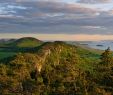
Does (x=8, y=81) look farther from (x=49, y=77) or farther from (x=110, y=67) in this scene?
(x=110, y=67)

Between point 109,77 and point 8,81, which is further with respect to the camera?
point 109,77

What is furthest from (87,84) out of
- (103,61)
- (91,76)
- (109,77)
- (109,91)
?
(103,61)

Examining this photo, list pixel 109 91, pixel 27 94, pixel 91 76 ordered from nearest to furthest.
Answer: pixel 27 94
pixel 109 91
pixel 91 76

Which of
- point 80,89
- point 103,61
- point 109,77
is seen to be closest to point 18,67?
point 103,61

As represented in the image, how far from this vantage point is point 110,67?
368 feet

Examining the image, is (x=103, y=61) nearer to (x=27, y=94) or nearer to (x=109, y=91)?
(x=109, y=91)

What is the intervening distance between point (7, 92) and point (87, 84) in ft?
65.3

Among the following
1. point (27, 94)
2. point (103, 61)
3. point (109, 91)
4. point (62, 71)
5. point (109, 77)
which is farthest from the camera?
point (103, 61)

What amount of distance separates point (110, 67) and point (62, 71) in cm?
1516

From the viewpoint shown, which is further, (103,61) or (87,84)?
(103,61)

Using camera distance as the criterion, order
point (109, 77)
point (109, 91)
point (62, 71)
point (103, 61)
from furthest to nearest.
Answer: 1. point (103, 61)
2. point (62, 71)
3. point (109, 77)
4. point (109, 91)

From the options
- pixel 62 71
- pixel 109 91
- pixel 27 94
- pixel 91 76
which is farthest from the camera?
pixel 62 71

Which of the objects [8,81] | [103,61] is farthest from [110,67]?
[8,81]

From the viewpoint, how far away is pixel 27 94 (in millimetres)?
78688
